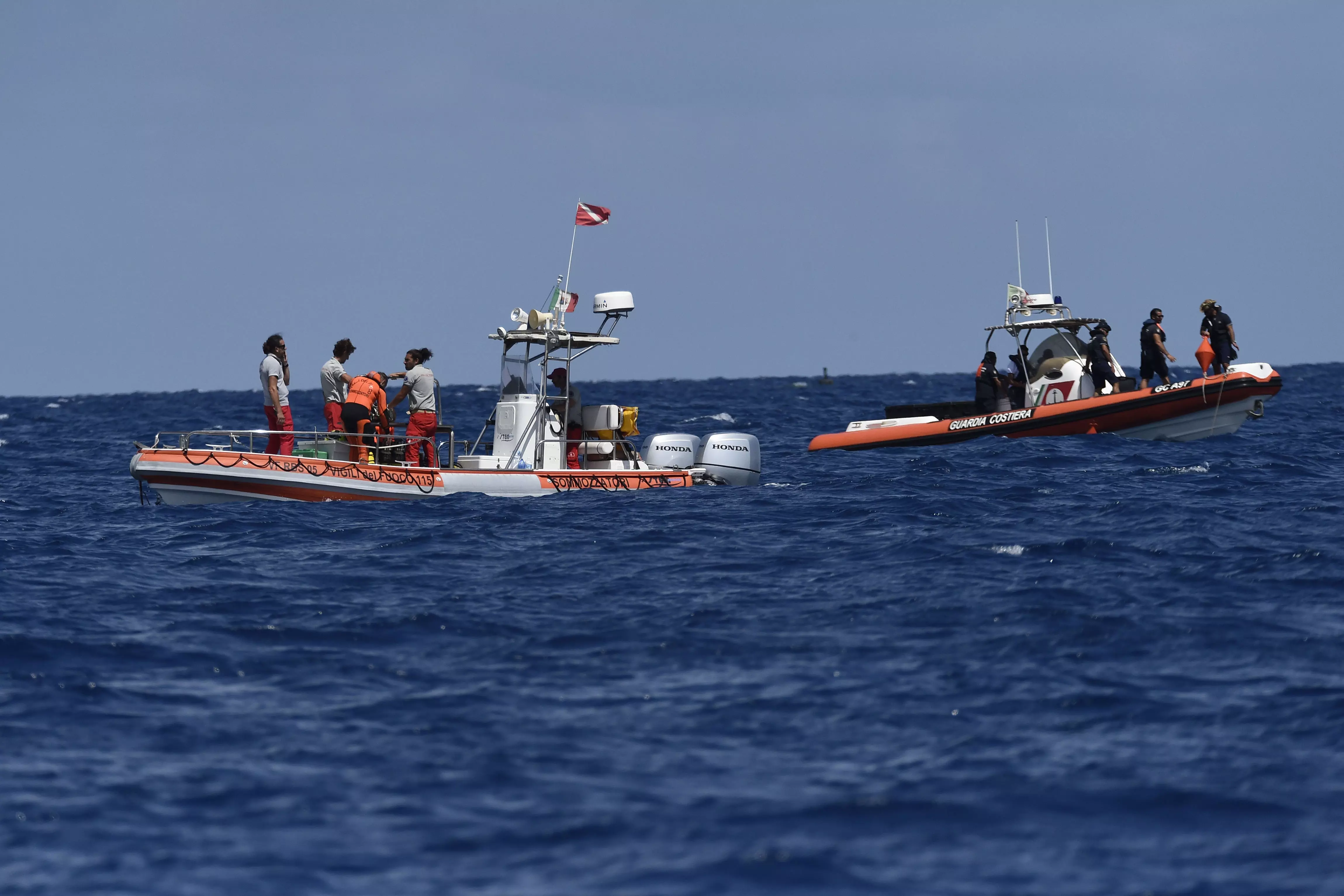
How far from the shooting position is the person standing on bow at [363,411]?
17.2m

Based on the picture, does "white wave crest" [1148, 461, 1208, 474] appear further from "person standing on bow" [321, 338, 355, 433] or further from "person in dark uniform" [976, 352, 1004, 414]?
"person standing on bow" [321, 338, 355, 433]

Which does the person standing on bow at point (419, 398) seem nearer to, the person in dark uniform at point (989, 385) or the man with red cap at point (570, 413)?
the man with red cap at point (570, 413)

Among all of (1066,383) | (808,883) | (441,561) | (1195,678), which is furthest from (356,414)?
(1066,383)

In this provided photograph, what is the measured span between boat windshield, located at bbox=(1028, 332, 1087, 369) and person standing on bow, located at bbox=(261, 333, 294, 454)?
15120 millimetres

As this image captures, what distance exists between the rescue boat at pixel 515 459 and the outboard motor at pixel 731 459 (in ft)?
0.05

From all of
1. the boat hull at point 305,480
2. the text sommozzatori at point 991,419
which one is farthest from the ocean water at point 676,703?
the text sommozzatori at point 991,419

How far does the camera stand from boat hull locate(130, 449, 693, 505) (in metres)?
16.8

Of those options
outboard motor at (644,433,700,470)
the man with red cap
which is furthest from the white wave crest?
the man with red cap

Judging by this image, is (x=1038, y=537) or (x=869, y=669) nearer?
(x=869, y=669)

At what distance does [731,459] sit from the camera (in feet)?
63.7

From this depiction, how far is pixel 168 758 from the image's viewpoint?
291 inches

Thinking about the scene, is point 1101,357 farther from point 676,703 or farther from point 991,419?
point 676,703

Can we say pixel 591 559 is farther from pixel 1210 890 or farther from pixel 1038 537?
pixel 1210 890

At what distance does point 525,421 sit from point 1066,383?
12.7 metres
